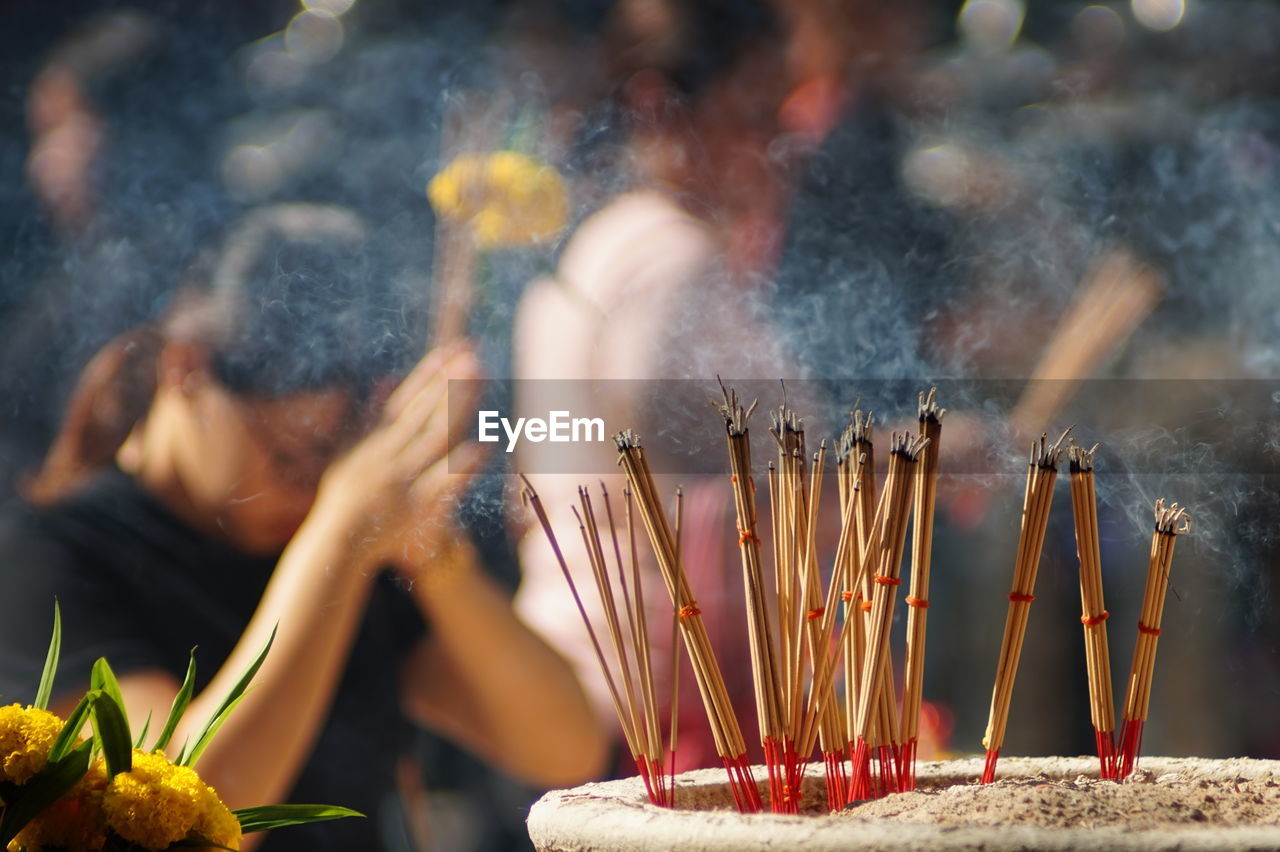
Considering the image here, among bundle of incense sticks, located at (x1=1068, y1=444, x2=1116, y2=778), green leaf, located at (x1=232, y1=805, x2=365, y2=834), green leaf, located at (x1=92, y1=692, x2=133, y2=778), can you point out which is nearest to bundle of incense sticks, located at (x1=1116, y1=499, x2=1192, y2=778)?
bundle of incense sticks, located at (x1=1068, y1=444, x2=1116, y2=778)

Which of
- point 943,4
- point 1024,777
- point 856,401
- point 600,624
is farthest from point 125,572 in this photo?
point 943,4

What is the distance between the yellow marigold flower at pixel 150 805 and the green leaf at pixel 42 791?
3 cm

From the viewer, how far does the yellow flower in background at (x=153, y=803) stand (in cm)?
69

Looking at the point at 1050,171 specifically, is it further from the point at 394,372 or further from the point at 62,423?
the point at 62,423

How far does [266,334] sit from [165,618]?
0.37 m

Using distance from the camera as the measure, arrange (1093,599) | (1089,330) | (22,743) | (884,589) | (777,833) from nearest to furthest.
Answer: (777,833), (22,743), (884,589), (1093,599), (1089,330)

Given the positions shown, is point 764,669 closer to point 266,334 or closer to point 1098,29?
point 266,334

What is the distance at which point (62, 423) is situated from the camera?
56.9 inches

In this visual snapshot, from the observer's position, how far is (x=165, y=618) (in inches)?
55.1

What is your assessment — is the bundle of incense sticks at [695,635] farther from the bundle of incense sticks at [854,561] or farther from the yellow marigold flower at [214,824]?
the yellow marigold flower at [214,824]

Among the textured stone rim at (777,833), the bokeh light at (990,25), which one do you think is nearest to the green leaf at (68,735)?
the textured stone rim at (777,833)

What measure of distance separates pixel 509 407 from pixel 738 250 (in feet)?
1.12

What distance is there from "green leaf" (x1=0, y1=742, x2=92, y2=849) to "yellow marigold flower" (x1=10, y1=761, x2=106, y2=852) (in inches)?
0.6

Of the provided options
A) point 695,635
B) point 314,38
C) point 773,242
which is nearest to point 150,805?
point 695,635
